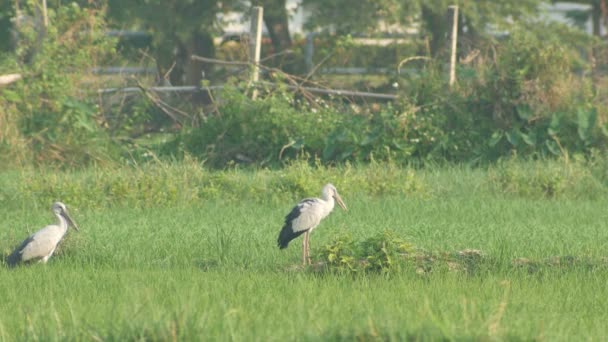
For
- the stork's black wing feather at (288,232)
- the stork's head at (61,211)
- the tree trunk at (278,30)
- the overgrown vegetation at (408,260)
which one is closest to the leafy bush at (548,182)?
the overgrown vegetation at (408,260)

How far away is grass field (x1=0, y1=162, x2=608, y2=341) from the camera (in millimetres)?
5234

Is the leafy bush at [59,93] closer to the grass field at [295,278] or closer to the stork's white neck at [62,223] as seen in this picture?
the grass field at [295,278]

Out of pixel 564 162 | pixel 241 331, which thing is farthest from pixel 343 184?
pixel 241 331

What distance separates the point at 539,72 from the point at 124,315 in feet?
35.5

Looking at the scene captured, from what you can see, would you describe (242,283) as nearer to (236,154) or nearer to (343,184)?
(343,184)

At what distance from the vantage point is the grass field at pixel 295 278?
5.23 meters

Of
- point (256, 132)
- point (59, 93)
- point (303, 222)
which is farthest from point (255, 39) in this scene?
point (303, 222)

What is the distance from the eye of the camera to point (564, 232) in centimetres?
985

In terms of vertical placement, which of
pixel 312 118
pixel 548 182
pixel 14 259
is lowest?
pixel 548 182

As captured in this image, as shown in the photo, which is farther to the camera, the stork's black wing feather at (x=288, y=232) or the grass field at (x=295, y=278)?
the stork's black wing feather at (x=288, y=232)

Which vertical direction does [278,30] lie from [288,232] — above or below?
below

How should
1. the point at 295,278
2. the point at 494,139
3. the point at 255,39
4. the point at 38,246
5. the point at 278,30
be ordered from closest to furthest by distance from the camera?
the point at 295,278, the point at 38,246, the point at 494,139, the point at 255,39, the point at 278,30

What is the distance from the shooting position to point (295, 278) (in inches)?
307

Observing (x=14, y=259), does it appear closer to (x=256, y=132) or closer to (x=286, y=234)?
(x=286, y=234)
